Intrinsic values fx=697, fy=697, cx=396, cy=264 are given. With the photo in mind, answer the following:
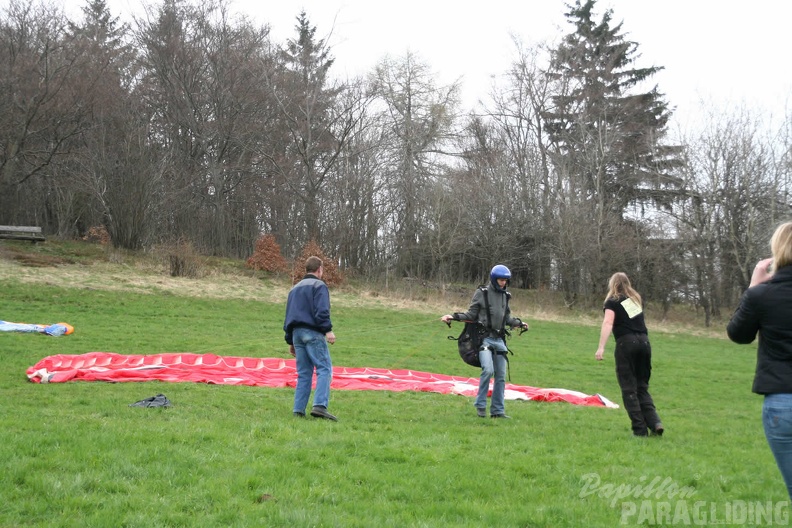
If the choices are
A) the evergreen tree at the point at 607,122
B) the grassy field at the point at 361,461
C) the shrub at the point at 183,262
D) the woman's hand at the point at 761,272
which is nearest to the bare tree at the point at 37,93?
the shrub at the point at 183,262

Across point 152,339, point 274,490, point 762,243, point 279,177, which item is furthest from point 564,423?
point 279,177

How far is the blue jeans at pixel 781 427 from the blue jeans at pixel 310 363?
5.20m

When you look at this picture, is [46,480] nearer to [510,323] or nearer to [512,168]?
[510,323]

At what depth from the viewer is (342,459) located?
605cm

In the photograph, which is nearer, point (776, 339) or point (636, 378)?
point (776, 339)

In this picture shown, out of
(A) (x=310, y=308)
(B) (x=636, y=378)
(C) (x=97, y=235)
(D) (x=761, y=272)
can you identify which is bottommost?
(B) (x=636, y=378)

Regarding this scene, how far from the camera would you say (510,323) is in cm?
947

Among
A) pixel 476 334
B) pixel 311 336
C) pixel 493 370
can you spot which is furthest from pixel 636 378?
pixel 311 336

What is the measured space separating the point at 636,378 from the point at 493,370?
189 cm

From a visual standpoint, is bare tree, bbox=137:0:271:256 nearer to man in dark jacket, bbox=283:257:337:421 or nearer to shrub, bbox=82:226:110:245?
shrub, bbox=82:226:110:245

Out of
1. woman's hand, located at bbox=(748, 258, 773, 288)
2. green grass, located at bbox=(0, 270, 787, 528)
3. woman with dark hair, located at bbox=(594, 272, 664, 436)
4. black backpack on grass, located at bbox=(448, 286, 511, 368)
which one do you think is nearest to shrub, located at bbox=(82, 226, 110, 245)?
green grass, located at bbox=(0, 270, 787, 528)

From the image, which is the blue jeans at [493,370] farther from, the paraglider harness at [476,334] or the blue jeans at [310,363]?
the blue jeans at [310,363]

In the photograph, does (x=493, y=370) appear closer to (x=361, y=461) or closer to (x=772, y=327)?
(x=361, y=461)

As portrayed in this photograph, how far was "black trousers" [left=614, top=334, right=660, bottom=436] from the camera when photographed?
7.98 meters
